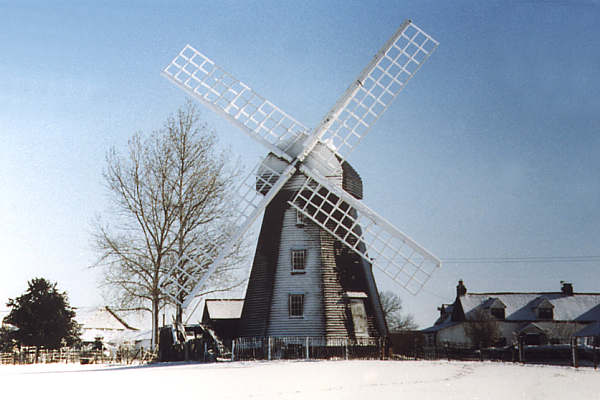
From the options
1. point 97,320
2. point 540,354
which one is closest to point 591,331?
point 540,354

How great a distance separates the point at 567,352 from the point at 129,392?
788 inches

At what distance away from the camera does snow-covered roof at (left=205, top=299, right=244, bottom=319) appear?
30016 millimetres

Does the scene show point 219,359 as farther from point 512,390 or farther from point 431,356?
point 512,390

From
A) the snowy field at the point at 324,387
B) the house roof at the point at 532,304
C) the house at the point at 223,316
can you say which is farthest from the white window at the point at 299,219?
the house roof at the point at 532,304

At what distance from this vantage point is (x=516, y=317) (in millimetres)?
44406

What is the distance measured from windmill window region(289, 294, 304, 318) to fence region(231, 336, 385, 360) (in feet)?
2.68

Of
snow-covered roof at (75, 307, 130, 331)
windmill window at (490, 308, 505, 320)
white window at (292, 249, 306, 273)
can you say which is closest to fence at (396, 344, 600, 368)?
white window at (292, 249, 306, 273)

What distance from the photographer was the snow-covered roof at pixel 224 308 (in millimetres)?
30016

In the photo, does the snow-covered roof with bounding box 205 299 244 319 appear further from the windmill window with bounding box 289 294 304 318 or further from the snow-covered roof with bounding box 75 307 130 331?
the snow-covered roof with bounding box 75 307 130 331

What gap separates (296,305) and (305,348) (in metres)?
1.57

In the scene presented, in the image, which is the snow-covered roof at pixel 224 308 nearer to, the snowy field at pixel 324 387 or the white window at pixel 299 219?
the white window at pixel 299 219

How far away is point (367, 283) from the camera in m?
22.8

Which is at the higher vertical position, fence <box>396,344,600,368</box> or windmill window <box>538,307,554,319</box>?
windmill window <box>538,307,554,319</box>

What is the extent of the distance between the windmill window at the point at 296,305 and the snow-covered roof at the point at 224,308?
8739 mm
